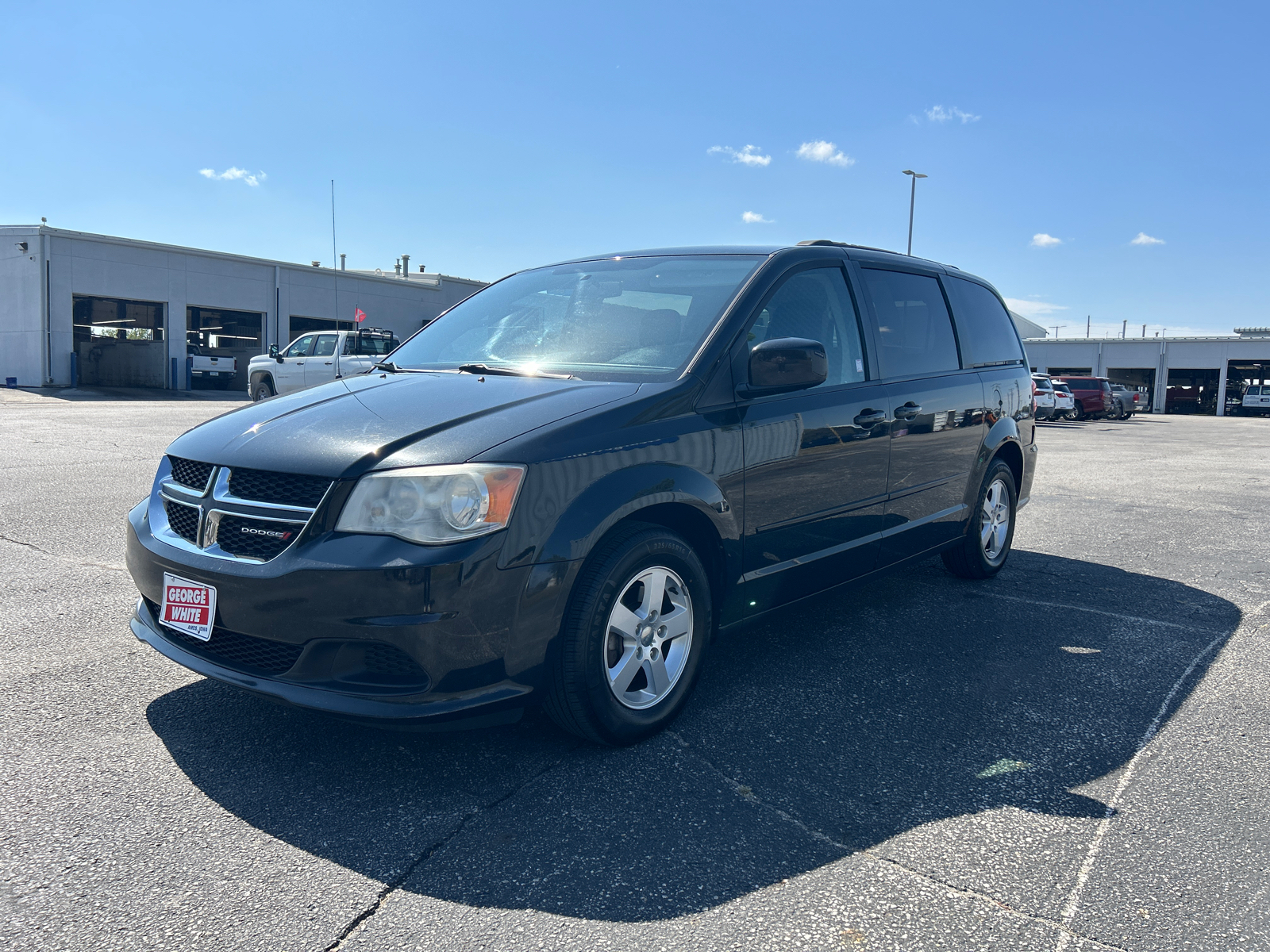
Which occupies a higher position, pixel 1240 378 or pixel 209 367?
pixel 1240 378

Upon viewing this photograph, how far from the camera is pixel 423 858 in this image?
7.98 feet

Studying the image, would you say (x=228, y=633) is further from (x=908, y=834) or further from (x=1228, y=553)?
(x=1228, y=553)

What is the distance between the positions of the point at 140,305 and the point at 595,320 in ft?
108

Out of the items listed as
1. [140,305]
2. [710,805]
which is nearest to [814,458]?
[710,805]

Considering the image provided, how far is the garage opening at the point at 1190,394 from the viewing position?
55969mm

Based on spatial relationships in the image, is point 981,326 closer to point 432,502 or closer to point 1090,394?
point 432,502

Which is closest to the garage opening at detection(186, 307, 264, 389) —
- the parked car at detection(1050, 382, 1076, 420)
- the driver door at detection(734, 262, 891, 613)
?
the parked car at detection(1050, 382, 1076, 420)

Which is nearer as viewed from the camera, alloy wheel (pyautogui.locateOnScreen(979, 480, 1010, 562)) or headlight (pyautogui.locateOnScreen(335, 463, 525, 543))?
headlight (pyautogui.locateOnScreen(335, 463, 525, 543))

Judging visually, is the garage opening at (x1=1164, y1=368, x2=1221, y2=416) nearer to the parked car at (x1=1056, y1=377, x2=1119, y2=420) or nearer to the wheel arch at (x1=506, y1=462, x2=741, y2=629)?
the parked car at (x1=1056, y1=377, x2=1119, y2=420)

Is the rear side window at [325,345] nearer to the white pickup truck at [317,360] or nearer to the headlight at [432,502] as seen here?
the white pickup truck at [317,360]

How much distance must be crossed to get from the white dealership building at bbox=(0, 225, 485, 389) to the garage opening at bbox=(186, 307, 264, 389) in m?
0.04

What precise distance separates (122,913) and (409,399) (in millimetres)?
1772

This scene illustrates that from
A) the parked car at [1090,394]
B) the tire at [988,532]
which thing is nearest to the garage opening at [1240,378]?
the parked car at [1090,394]

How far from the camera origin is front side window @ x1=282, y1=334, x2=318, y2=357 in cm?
2172
